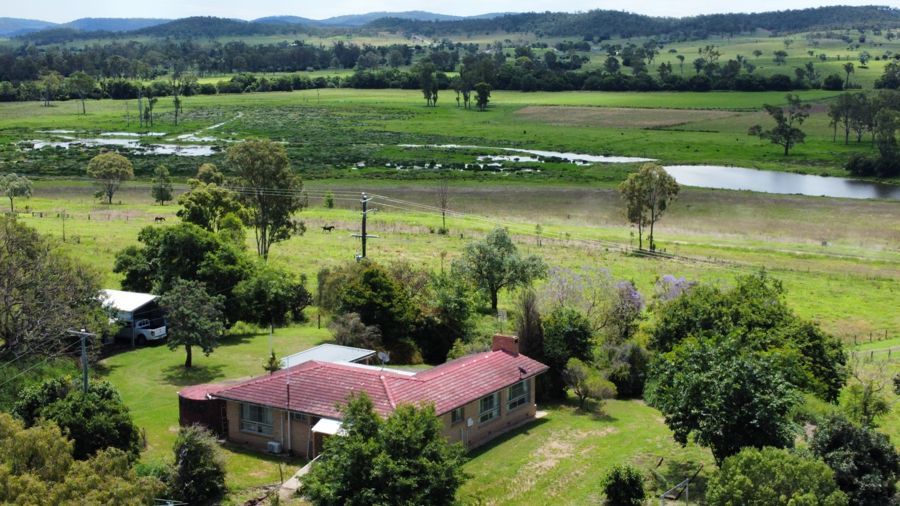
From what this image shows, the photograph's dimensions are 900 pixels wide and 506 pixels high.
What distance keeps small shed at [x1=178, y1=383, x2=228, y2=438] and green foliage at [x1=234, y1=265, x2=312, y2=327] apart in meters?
13.7

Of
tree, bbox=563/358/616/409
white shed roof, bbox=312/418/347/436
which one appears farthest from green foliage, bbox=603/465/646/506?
tree, bbox=563/358/616/409

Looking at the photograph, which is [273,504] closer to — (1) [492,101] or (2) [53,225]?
(2) [53,225]

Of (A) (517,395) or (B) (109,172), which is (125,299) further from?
(B) (109,172)

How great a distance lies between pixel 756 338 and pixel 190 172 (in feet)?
265

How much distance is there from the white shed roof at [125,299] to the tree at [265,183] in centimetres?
1468

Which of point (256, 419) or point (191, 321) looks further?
point (191, 321)

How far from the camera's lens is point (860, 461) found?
2691 centimetres

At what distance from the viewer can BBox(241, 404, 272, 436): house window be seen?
3288cm

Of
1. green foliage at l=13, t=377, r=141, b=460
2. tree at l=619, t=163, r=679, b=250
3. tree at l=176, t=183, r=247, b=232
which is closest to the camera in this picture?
green foliage at l=13, t=377, r=141, b=460

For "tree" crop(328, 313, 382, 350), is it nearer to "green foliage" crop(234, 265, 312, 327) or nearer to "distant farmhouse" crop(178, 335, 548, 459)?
"green foliage" crop(234, 265, 312, 327)

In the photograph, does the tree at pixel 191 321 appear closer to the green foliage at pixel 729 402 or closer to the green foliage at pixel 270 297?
the green foliage at pixel 270 297

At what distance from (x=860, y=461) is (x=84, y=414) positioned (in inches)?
904

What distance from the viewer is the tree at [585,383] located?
38719 mm

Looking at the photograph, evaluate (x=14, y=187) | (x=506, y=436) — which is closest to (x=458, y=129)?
(x=14, y=187)
